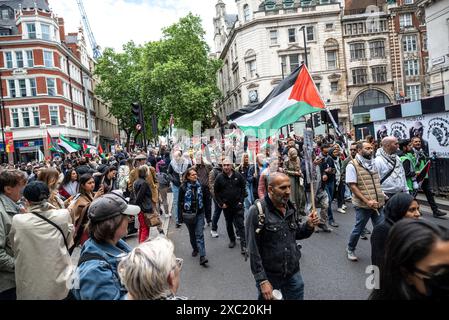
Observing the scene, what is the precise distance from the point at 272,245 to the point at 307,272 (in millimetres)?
2459

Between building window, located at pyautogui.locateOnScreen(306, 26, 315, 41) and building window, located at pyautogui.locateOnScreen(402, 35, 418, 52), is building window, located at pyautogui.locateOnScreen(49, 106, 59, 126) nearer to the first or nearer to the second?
building window, located at pyautogui.locateOnScreen(306, 26, 315, 41)

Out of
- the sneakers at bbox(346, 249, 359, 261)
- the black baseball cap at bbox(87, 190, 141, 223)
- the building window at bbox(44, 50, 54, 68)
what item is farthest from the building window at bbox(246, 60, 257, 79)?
the black baseball cap at bbox(87, 190, 141, 223)

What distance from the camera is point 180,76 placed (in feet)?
134

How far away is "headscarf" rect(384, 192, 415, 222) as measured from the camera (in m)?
2.98

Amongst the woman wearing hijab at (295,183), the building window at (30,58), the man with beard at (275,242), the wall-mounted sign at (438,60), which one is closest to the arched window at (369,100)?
the wall-mounted sign at (438,60)

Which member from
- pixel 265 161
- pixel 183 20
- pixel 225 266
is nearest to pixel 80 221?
pixel 225 266

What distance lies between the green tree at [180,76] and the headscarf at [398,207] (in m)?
38.2

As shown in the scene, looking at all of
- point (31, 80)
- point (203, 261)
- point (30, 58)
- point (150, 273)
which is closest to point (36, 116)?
point (31, 80)

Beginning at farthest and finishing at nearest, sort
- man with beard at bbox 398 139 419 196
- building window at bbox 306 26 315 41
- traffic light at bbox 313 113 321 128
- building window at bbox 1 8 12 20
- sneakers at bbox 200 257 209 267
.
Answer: building window at bbox 306 26 315 41, building window at bbox 1 8 12 20, traffic light at bbox 313 113 321 128, man with beard at bbox 398 139 419 196, sneakers at bbox 200 257 209 267

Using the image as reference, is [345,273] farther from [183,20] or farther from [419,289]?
[183,20]

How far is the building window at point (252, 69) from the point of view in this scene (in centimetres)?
4622

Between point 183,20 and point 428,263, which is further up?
point 183,20

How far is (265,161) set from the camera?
9.11 metres
